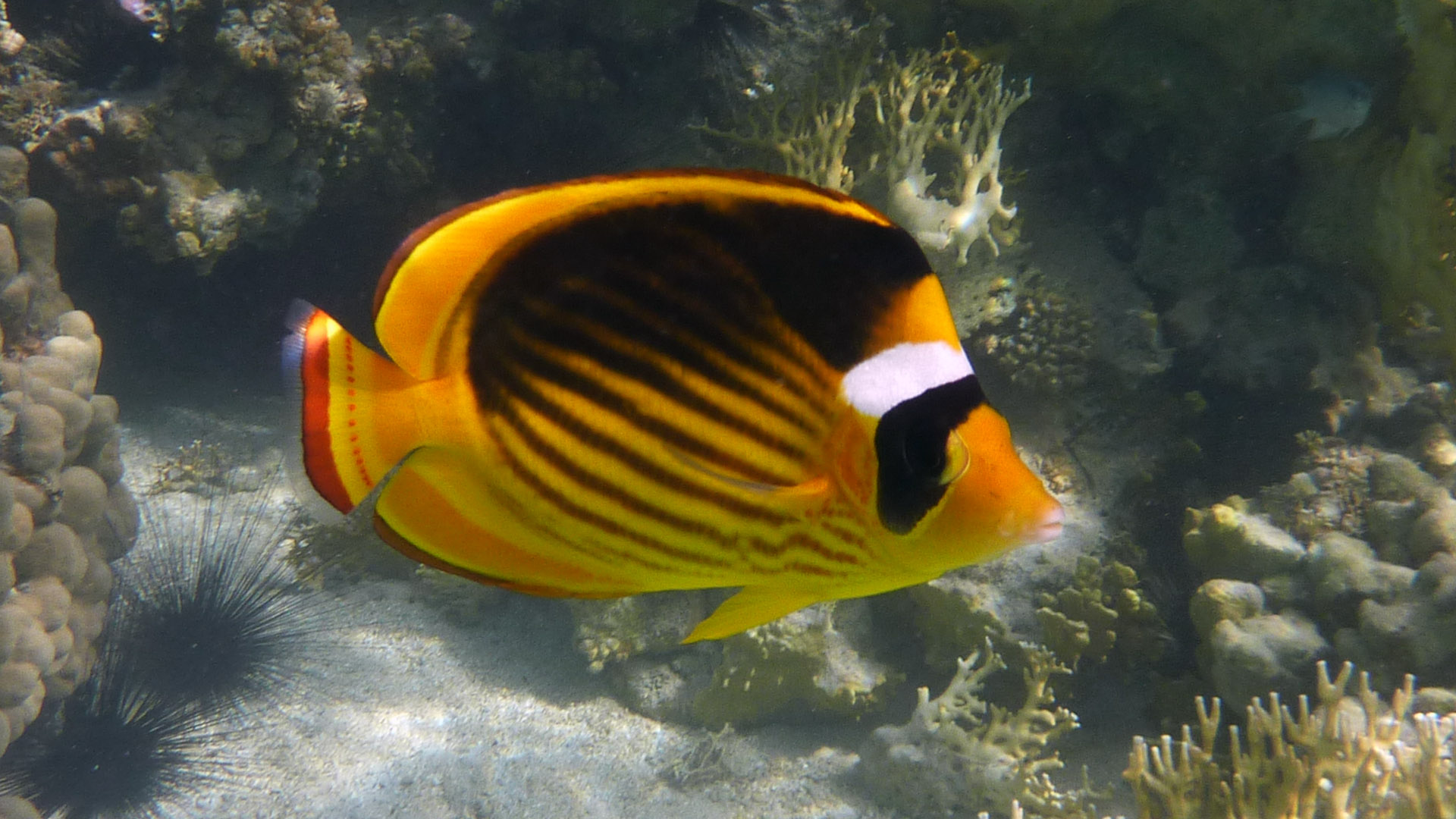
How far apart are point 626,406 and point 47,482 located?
5.31 metres

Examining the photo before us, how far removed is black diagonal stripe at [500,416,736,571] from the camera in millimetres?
774

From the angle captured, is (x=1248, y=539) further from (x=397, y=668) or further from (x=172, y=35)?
(x=172, y=35)

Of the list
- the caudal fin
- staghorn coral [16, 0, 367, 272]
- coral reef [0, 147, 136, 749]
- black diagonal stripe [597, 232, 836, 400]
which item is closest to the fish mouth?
black diagonal stripe [597, 232, 836, 400]

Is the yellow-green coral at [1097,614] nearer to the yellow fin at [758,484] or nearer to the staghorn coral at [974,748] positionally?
the staghorn coral at [974,748]

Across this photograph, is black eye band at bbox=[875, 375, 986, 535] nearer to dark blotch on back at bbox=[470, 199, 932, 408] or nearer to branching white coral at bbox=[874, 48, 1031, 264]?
dark blotch on back at bbox=[470, 199, 932, 408]

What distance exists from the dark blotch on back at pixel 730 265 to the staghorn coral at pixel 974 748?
12.5 feet

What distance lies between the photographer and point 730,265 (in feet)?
2.51

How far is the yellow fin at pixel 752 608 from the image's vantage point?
0.84 meters

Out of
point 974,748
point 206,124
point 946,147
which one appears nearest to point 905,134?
point 946,147

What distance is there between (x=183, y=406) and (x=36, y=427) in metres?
2.28

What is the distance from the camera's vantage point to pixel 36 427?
4328 mm

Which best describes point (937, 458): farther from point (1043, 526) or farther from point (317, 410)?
point (317, 410)

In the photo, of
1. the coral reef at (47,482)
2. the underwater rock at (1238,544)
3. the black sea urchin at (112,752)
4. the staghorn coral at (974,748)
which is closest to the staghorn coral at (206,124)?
the coral reef at (47,482)

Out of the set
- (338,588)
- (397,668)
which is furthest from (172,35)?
(397,668)
